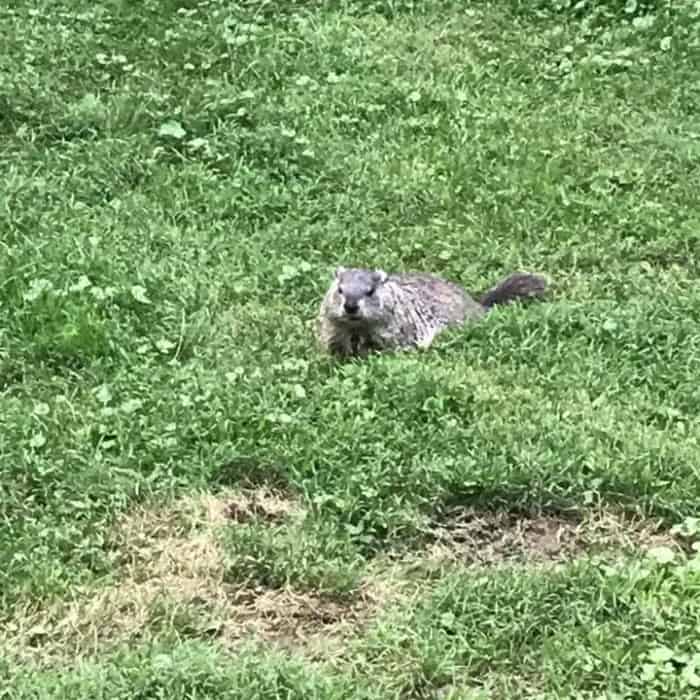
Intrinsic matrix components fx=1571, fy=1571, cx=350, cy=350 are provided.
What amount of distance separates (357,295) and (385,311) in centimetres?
14

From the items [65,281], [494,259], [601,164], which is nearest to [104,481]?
[65,281]

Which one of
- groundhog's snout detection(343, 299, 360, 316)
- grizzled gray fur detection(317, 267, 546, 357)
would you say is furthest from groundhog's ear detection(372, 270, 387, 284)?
groundhog's snout detection(343, 299, 360, 316)

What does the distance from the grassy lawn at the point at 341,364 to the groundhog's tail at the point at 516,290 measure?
0.66ft

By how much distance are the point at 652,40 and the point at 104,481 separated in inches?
199

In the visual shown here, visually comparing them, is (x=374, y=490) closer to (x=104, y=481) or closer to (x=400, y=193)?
(x=104, y=481)

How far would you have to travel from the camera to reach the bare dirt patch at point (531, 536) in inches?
188

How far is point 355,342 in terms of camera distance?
6.09 meters

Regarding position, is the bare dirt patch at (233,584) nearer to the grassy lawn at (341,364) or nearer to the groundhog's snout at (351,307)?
the grassy lawn at (341,364)

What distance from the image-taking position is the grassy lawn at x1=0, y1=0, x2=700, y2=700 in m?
4.41

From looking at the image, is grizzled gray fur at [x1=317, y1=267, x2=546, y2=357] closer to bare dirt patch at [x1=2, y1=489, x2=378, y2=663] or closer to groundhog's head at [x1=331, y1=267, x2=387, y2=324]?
groundhog's head at [x1=331, y1=267, x2=387, y2=324]

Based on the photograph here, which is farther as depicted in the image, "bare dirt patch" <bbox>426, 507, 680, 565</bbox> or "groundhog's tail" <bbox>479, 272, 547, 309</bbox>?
"groundhog's tail" <bbox>479, 272, 547, 309</bbox>

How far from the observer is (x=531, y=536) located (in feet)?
16.0

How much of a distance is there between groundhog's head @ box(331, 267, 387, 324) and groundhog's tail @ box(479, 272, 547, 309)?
1.65ft

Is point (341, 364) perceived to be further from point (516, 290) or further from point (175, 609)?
point (175, 609)
